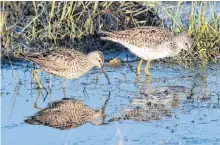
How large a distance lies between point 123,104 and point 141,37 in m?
2.20

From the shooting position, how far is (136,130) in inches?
303

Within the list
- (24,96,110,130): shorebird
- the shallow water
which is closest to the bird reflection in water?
the shallow water

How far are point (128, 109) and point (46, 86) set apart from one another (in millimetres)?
1593

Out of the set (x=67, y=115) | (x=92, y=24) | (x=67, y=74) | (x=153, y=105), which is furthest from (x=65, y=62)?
(x=92, y=24)

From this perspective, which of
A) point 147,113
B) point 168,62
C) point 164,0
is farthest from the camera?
point 164,0

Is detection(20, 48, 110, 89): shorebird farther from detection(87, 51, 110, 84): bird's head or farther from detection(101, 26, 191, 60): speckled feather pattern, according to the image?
detection(101, 26, 191, 60): speckled feather pattern

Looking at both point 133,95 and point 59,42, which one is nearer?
point 133,95

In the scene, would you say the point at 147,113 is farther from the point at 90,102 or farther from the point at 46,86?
the point at 46,86

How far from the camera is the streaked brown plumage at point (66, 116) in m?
8.04

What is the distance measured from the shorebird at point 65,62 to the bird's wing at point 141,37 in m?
1.10

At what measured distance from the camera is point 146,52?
10727 mm

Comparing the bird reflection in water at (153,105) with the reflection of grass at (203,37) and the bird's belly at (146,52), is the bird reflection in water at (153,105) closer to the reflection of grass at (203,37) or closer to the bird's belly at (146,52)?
the bird's belly at (146,52)

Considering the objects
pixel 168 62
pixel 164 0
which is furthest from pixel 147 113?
pixel 164 0

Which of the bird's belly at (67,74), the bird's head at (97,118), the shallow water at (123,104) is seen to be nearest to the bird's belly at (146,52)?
the shallow water at (123,104)
